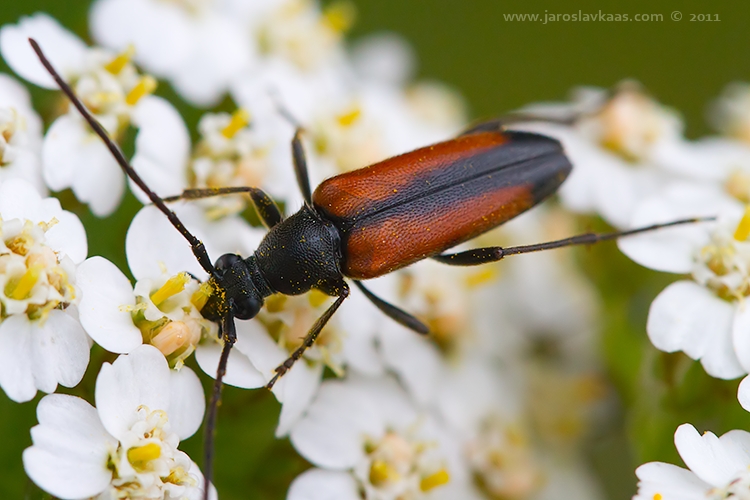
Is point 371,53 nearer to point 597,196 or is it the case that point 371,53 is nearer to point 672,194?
point 597,196

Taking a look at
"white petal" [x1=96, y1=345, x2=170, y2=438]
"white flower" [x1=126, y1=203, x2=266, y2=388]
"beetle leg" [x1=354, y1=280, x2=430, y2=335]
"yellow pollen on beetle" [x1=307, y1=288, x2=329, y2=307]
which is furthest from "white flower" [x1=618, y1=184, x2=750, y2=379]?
"white petal" [x1=96, y1=345, x2=170, y2=438]

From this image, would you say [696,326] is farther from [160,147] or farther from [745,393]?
[160,147]

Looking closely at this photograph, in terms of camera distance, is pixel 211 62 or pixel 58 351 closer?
pixel 58 351

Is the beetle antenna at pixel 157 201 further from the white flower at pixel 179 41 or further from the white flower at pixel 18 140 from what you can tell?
the white flower at pixel 179 41

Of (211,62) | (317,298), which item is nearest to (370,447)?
(317,298)

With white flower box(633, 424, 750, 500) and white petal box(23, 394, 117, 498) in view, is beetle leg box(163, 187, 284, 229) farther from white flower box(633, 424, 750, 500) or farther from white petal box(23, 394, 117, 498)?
white flower box(633, 424, 750, 500)

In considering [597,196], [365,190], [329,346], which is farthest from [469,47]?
[329,346]
